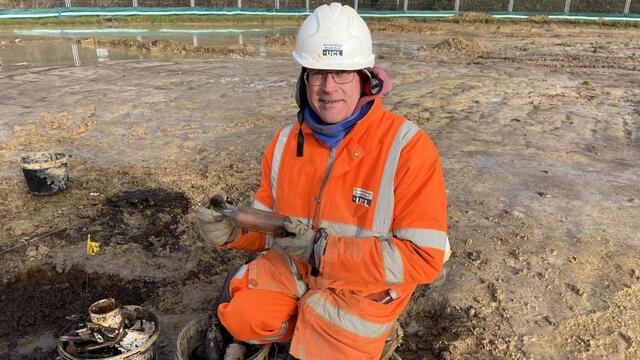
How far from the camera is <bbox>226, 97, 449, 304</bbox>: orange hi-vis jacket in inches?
76.9

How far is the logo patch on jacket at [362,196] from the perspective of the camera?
2.05 m

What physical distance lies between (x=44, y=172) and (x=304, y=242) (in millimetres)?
3358

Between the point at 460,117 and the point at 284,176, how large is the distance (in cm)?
530

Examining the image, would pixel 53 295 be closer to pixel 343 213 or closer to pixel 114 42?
pixel 343 213

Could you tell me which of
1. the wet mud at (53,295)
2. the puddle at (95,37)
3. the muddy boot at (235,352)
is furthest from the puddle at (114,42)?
the muddy boot at (235,352)

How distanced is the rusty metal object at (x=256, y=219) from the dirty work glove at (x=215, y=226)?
41mm

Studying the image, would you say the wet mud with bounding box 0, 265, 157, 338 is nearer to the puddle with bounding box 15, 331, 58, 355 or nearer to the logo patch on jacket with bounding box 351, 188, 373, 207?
the puddle with bounding box 15, 331, 58, 355

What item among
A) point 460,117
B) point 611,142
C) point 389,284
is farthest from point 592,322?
point 460,117

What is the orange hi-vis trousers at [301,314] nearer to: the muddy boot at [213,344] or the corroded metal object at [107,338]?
the muddy boot at [213,344]

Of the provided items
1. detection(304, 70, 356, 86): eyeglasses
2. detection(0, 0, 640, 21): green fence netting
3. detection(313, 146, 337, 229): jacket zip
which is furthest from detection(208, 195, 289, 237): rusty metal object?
detection(0, 0, 640, 21): green fence netting

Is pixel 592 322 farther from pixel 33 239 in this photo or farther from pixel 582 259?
pixel 33 239

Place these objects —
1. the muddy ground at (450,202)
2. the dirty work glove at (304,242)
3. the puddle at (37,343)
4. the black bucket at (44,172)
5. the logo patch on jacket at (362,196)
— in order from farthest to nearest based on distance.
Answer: the black bucket at (44,172) < the muddy ground at (450,202) < the puddle at (37,343) < the logo patch on jacket at (362,196) < the dirty work glove at (304,242)

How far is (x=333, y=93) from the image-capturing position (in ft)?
6.87

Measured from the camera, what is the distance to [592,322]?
114 inches
